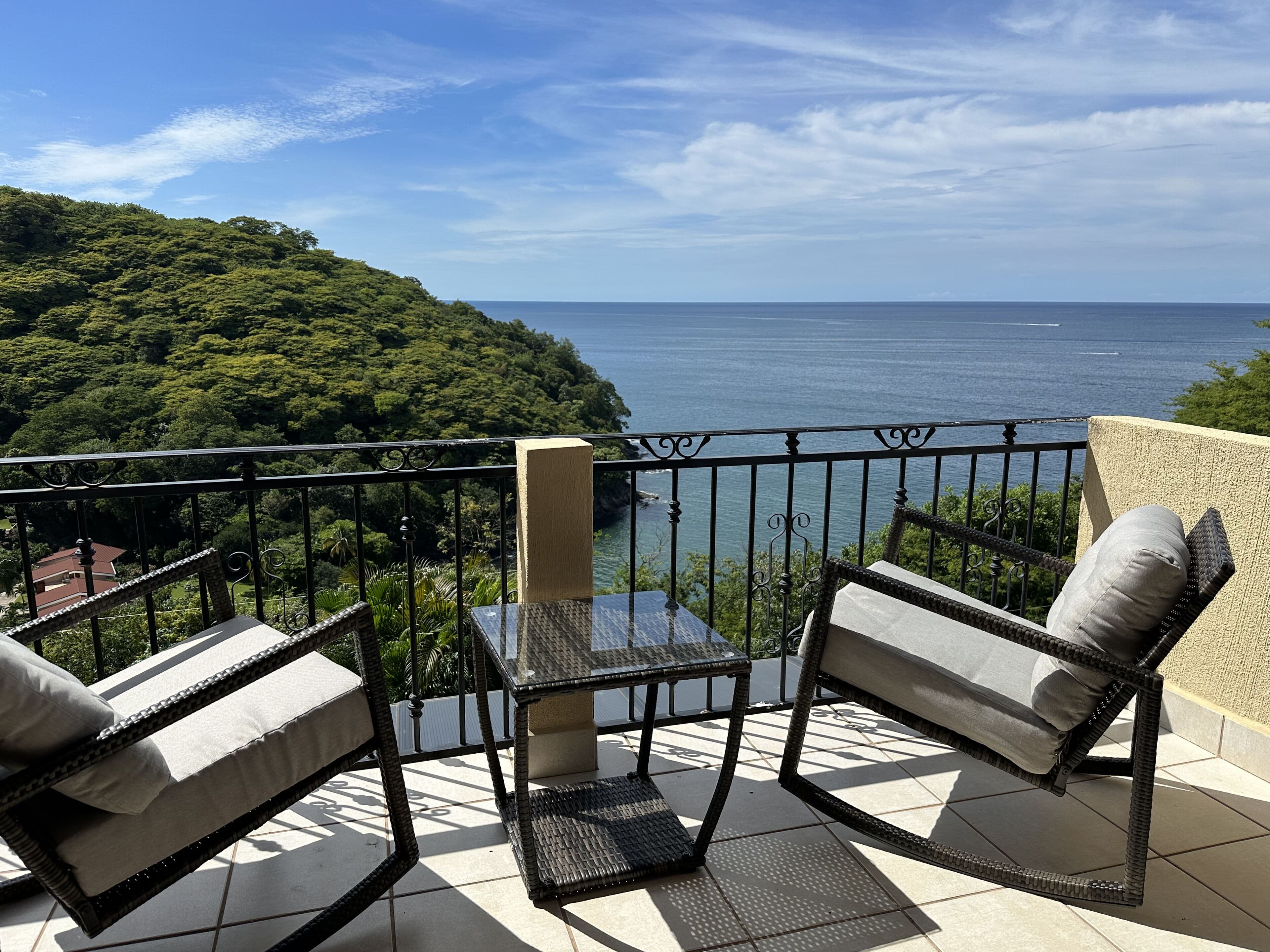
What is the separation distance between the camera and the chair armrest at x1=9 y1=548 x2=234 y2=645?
1.77m

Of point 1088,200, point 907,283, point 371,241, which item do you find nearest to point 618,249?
point 371,241

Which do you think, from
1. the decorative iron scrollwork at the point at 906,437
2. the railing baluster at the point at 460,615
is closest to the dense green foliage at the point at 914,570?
the decorative iron scrollwork at the point at 906,437

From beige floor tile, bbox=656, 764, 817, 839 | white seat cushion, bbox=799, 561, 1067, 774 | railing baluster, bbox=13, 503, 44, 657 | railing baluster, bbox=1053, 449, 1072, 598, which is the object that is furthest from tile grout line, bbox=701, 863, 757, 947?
railing baluster, bbox=13, 503, 44, 657

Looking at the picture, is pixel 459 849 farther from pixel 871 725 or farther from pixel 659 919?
pixel 871 725

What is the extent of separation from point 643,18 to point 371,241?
959 inches

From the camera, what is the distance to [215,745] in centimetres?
155

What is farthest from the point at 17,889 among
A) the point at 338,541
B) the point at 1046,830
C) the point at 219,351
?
the point at 219,351

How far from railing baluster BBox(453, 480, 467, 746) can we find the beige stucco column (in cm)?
17

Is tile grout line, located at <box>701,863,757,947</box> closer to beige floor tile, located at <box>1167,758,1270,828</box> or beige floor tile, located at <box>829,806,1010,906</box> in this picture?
beige floor tile, located at <box>829,806,1010,906</box>

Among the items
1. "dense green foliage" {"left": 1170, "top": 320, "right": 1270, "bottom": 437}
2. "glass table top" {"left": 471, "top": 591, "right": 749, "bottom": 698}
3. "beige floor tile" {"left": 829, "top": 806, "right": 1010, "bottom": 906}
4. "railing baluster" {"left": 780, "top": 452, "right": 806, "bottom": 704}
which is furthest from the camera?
"dense green foliage" {"left": 1170, "top": 320, "right": 1270, "bottom": 437}

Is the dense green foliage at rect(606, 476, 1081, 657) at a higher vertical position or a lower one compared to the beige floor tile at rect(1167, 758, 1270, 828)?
lower

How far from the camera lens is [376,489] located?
22.1 meters

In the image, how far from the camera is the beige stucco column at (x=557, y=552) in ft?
7.57

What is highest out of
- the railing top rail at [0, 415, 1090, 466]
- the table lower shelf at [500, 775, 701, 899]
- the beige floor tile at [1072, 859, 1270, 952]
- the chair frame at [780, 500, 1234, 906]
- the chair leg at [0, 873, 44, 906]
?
the railing top rail at [0, 415, 1090, 466]
